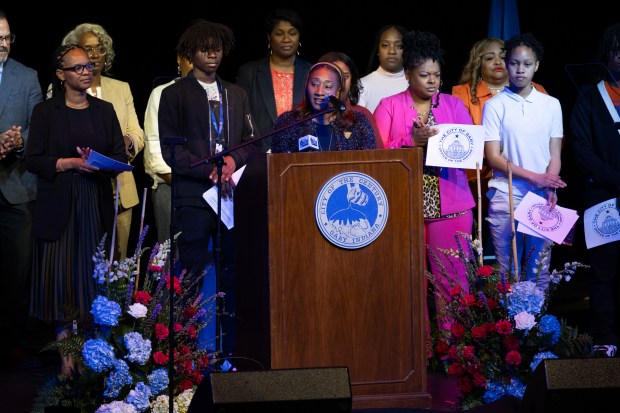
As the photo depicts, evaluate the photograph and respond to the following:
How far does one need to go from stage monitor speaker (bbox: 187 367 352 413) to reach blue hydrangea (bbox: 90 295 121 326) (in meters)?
1.00

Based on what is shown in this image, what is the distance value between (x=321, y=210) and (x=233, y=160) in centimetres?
137

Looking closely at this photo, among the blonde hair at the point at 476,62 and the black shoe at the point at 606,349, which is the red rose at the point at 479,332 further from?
the blonde hair at the point at 476,62

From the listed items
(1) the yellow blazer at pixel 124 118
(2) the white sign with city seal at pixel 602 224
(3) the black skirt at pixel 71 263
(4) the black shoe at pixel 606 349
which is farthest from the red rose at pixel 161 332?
(2) the white sign with city seal at pixel 602 224

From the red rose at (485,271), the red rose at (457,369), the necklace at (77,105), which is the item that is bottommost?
the red rose at (457,369)

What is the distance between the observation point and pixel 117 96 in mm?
5977

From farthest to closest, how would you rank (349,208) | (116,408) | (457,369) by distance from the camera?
(457,369) < (349,208) < (116,408)

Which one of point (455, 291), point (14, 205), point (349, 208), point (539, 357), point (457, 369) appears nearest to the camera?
point (349, 208)

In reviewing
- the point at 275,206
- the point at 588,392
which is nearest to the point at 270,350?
the point at 275,206

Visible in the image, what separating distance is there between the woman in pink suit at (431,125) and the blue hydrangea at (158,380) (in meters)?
1.73

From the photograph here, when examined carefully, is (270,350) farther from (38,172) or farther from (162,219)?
(162,219)

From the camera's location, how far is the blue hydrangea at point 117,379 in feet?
12.8

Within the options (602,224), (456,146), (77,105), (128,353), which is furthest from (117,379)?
(602,224)

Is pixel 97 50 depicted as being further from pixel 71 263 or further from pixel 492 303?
pixel 492 303

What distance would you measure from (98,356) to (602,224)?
2894 millimetres
